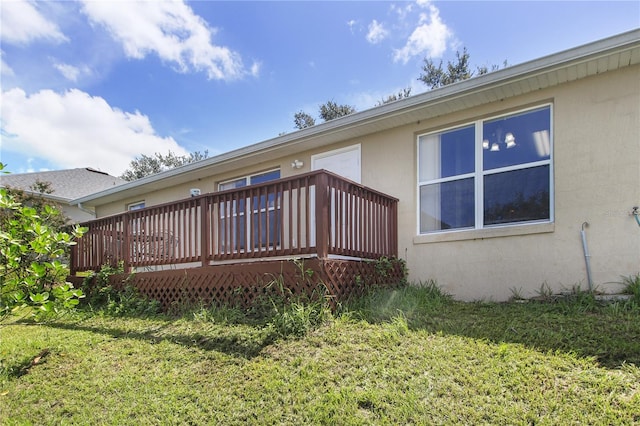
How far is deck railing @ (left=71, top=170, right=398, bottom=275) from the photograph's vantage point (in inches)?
175

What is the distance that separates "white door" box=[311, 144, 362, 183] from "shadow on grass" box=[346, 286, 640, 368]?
253 centimetres

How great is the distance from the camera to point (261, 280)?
4.53 meters

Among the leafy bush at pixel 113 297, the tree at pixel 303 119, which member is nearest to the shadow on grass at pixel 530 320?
the leafy bush at pixel 113 297

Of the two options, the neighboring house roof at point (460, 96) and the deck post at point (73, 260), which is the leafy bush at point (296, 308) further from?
the deck post at point (73, 260)

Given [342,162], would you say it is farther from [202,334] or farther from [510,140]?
[202,334]

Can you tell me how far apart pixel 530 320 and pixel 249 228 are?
3.54 m

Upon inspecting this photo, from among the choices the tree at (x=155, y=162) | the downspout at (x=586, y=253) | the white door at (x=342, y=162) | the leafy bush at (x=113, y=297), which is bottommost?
the leafy bush at (x=113, y=297)

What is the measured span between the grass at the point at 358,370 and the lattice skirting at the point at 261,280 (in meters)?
0.30

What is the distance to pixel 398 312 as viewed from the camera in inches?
161

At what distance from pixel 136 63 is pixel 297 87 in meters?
5.76

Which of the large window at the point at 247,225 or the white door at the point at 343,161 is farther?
the white door at the point at 343,161

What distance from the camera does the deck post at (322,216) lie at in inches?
167

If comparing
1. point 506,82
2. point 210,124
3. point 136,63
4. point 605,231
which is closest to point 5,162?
point 506,82

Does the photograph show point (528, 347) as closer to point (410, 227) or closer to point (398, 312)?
point (398, 312)
